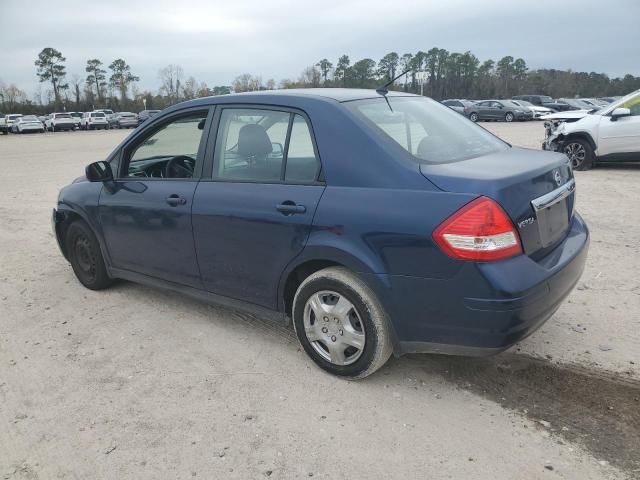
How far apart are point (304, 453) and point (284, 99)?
2155mm

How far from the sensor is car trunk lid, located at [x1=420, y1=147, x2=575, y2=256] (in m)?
2.74

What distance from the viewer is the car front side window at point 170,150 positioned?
13.1 feet

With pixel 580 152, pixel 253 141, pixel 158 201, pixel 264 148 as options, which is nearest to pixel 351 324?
pixel 264 148

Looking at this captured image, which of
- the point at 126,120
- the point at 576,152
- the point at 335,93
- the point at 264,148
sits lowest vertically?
the point at 576,152

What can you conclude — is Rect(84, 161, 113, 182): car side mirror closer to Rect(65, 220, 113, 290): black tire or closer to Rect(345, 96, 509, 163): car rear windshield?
Rect(65, 220, 113, 290): black tire

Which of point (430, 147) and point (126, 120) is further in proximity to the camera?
point (126, 120)

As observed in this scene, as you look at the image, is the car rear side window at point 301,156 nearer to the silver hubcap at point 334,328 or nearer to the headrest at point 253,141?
the headrest at point 253,141

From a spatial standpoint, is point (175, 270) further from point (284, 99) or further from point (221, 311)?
point (284, 99)

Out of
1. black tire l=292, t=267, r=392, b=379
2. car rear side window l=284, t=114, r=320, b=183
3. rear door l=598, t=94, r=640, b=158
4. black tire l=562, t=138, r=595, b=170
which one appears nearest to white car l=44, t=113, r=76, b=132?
black tire l=562, t=138, r=595, b=170

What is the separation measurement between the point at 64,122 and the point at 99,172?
156 ft

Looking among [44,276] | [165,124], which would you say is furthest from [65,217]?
[165,124]

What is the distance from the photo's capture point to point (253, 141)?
3600 millimetres

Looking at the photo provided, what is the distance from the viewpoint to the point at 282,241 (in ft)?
10.9

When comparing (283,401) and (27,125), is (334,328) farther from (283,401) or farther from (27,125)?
(27,125)
